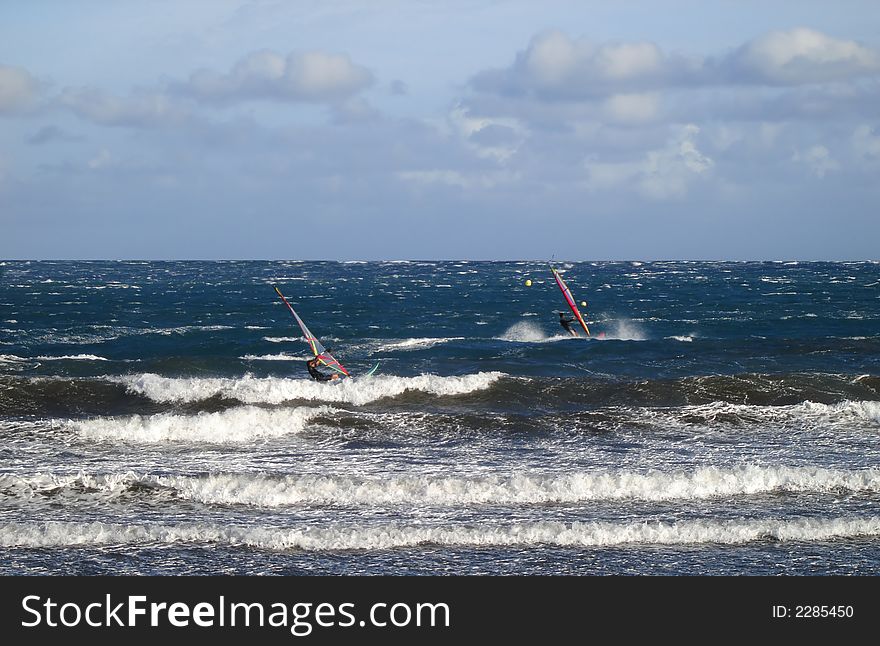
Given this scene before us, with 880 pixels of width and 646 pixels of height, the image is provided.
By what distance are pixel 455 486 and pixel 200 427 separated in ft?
21.8

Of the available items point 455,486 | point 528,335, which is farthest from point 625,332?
point 455,486

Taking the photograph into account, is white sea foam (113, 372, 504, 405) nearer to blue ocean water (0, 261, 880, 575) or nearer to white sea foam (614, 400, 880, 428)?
blue ocean water (0, 261, 880, 575)

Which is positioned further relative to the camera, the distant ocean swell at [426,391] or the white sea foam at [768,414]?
the distant ocean swell at [426,391]

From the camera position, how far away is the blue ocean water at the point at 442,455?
33.8 feet

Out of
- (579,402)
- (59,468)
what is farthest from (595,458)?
(59,468)

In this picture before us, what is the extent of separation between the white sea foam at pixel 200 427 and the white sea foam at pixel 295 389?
2611mm

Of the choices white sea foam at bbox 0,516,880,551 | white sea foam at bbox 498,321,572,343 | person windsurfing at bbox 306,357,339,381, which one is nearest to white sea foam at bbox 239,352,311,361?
person windsurfing at bbox 306,357,339,381

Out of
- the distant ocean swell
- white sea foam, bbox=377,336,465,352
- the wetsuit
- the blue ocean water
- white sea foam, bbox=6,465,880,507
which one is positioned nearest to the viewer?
the blue ocean water

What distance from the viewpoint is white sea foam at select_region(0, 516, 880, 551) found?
10.5m

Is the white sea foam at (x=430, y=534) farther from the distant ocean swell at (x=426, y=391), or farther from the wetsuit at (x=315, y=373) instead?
the wetsuit at (x=315, y=373)

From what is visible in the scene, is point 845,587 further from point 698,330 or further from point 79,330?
point 79,330

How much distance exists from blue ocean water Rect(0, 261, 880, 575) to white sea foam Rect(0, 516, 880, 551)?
30 millimetres

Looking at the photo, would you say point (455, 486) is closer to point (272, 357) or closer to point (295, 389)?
point (295, 389)

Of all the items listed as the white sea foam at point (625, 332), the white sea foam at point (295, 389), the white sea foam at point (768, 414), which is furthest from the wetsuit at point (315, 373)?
the white sea foam at point (625, 332)
